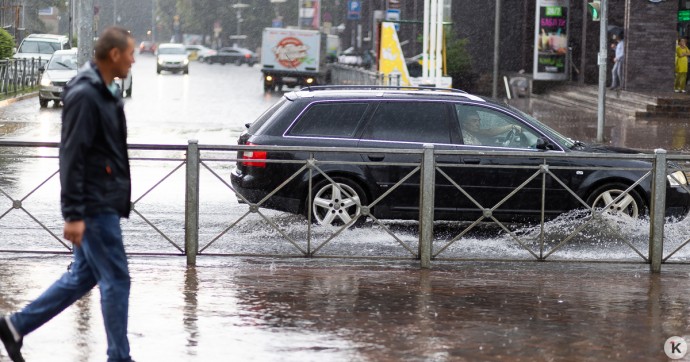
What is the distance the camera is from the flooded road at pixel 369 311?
663 cm

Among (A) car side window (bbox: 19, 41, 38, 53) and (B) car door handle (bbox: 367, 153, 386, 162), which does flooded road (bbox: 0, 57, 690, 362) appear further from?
(A) car side window (bbox: 19, 41, 38, 53)

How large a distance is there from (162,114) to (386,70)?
6.10 m

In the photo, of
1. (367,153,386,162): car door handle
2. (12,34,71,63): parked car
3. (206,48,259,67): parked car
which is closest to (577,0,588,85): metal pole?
(12,34,71,63): parked car

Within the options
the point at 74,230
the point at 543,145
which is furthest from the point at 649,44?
the point at 74,230

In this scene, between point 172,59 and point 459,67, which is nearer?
point 459,67

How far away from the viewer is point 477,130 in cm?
1166

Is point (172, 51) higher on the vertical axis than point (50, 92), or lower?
higher

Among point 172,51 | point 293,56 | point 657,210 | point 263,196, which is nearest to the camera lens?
point 657,210

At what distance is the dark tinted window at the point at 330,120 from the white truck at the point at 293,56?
120 feet

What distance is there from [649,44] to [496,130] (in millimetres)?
22645

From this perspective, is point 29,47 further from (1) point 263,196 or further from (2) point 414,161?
(2) point 414,161

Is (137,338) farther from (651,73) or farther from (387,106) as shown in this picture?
(651,73)

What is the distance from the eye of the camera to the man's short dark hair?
18.7 feet

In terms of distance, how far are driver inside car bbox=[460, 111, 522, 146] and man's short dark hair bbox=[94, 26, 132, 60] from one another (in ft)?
20.6
